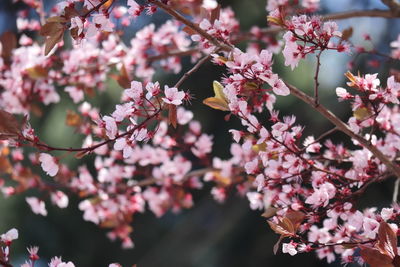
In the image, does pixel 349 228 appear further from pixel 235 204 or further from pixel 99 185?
pixel 235 204

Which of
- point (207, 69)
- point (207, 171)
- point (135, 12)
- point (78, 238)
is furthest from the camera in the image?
point (78, 238)

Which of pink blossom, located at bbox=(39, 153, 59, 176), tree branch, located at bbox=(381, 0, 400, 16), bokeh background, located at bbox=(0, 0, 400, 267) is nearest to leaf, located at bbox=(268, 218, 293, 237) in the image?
pink blossom, located at bbox=(39, 153, 59, 176)

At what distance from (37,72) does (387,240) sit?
1.26 meters

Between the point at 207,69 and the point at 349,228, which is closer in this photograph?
the point at 349,228

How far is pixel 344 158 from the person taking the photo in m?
1.42

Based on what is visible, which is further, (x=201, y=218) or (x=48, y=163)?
(x=201, y=218)

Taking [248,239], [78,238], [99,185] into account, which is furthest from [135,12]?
[78,238]

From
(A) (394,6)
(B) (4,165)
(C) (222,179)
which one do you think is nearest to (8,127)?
(B) (4,165)

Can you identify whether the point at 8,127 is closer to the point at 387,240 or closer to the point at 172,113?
the point at 172,113

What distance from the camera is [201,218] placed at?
14.1 feet

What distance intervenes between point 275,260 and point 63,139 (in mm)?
2038

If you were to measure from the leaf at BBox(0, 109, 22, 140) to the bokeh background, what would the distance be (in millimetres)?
2514

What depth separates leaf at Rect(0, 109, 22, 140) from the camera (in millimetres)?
1018

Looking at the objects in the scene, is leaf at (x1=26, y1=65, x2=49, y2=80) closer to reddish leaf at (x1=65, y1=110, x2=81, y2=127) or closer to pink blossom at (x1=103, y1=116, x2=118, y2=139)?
reddish leaf at (x1=65, y1=110, x2=81, y2=127)
